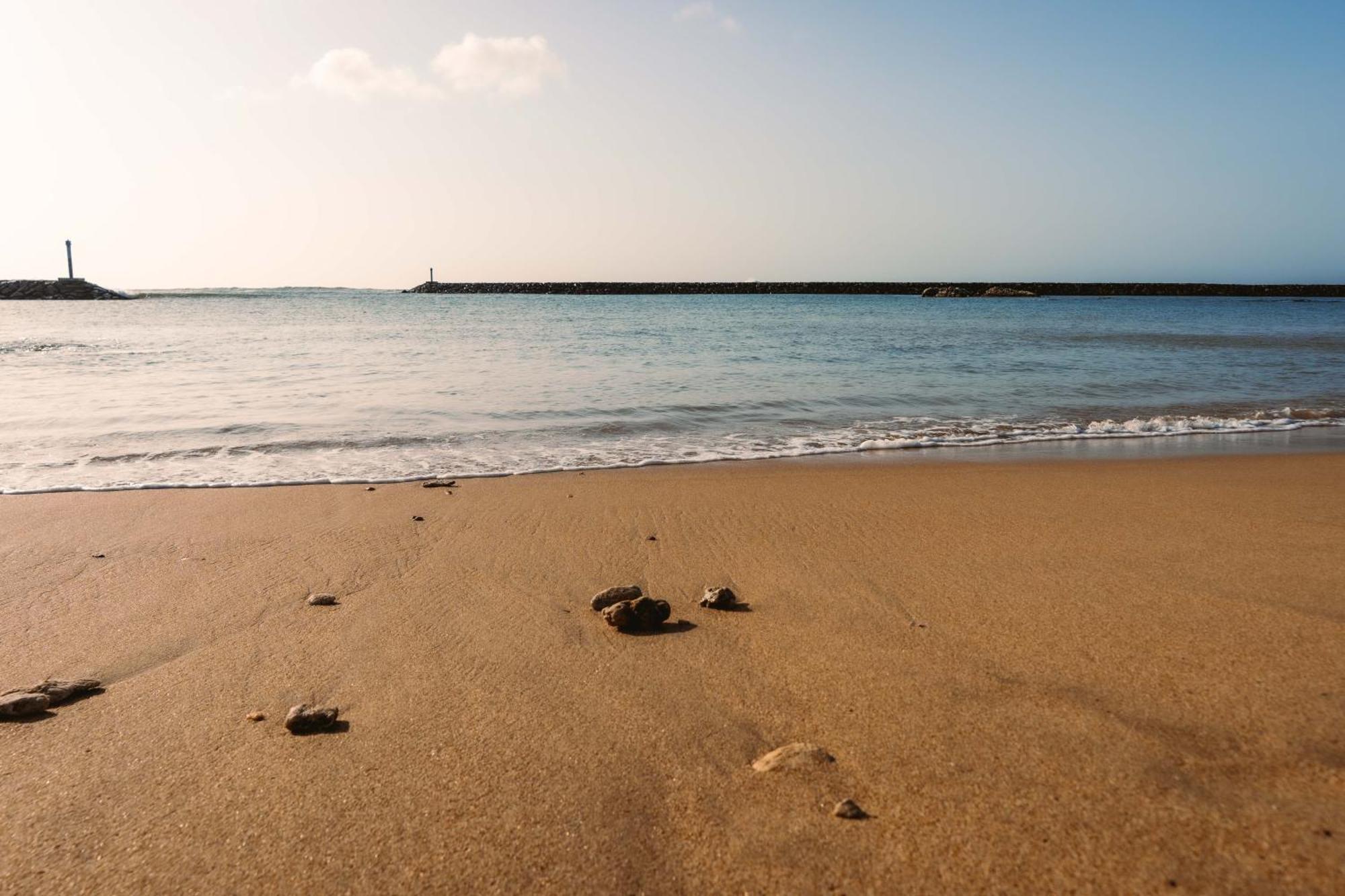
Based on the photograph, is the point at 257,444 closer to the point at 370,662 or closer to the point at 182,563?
the point at 182,563

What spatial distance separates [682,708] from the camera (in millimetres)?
2373

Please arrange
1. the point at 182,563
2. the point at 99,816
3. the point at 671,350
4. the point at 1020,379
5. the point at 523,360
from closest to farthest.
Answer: the point at 99,816, the point at 182,563, the point at 1020,379, the point at 523,360, the point at 671,350

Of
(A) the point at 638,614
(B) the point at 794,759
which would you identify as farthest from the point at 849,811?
(A) the point at 638,614

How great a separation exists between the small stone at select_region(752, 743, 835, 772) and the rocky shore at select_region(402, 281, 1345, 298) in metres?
77.4

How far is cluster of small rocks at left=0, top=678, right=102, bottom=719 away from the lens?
2.34 m

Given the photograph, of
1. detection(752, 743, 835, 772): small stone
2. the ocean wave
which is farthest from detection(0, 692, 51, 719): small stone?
the ocean wave

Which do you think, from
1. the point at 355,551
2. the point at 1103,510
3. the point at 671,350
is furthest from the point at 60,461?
the point at 671,350

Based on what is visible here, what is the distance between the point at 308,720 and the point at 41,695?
35.2 inches

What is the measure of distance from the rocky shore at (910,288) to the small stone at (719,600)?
76.3 m

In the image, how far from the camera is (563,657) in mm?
2760

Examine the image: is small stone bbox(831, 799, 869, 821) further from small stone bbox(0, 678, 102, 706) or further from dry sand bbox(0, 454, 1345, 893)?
small stone bbox(0, 678, 102, 706)

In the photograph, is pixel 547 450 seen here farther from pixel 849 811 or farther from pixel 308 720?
pixel 849 811

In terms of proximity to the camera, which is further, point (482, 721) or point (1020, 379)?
point (1020, 379)

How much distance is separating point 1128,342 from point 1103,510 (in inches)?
768
